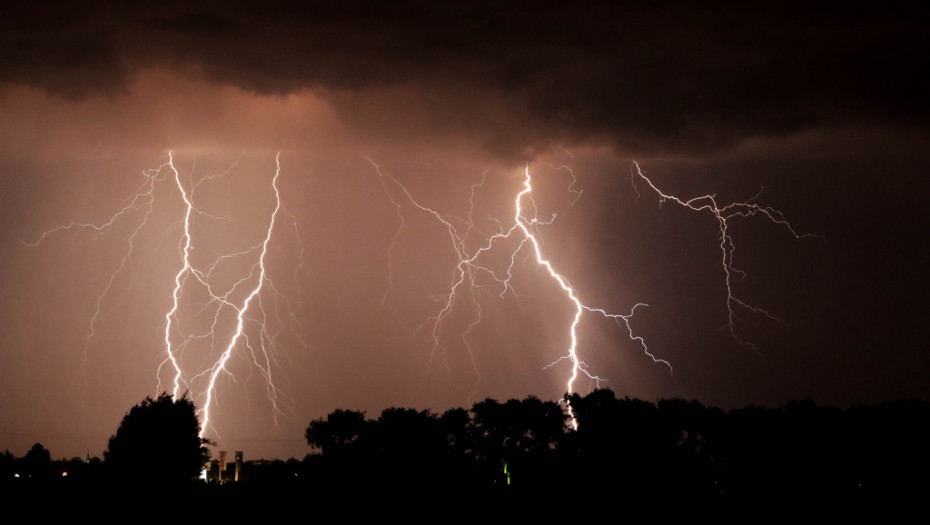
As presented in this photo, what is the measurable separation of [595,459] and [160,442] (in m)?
16.8

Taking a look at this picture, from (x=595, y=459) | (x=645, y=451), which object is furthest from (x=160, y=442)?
(x=645, y=451)

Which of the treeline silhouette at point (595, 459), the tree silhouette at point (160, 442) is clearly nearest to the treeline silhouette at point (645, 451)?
the treeline silhouette at point (595, 459)

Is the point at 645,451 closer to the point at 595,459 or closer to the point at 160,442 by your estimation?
the point at 595,459

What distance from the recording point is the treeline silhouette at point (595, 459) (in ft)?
99.3

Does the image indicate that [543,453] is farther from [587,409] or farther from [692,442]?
[692,442]

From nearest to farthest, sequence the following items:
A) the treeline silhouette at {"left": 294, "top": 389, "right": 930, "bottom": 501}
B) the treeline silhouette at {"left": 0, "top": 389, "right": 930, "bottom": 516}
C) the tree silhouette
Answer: the treeline silhouette at {"left": 0, "top": 389, "right": 930, "bottom": 516} → the treeline silhouette at {"left": 294, "top": 389, "right": 930, "bottom": 501} → the tree silhouette

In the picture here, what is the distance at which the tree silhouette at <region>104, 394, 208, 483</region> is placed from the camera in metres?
38.0

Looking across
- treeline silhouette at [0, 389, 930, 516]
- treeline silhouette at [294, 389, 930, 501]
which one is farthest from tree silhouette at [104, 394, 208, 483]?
treeline silhouette at [294, 389, 930, 501]

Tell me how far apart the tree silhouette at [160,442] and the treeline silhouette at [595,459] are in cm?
16

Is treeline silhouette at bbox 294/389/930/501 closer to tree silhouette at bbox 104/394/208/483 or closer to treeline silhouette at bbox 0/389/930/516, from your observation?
treeline silhouette at bbox 0/389/930/516

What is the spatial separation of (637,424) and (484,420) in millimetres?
7613

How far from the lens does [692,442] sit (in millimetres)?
39156

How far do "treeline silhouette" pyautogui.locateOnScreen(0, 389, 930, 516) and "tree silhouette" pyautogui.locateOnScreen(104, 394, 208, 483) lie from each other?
16 centimetres

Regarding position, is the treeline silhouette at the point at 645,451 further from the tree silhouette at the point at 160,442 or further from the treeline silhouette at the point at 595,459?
the tree silhouette at the point at 160,442
